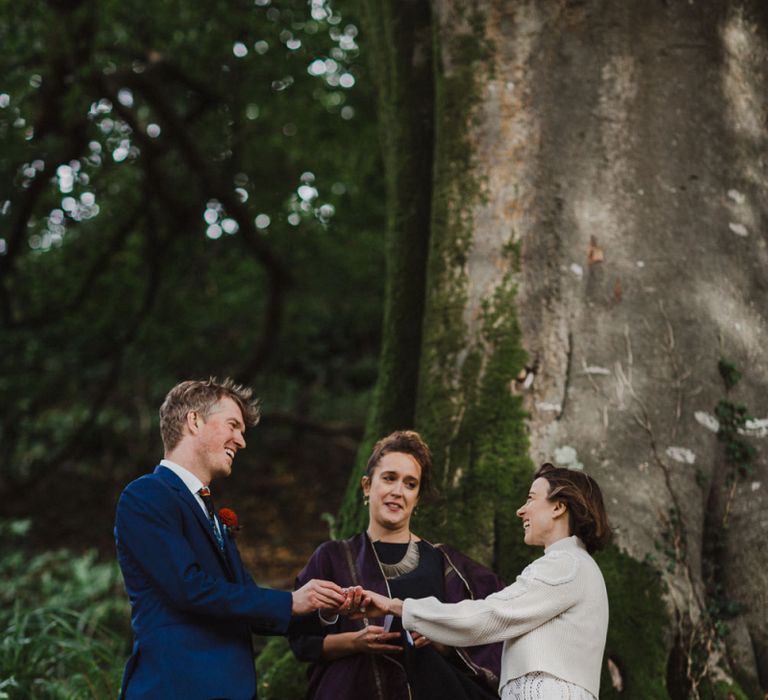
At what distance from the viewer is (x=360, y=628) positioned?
348cm

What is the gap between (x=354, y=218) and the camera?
13.8m

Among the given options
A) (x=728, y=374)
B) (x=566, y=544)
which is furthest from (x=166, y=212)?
(x=566, y=544)

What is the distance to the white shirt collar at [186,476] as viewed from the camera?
3.17m

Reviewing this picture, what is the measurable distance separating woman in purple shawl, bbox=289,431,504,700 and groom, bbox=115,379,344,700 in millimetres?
279

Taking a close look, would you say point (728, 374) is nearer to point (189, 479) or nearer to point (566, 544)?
point (566, 544)

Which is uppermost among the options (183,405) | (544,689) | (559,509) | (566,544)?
(183,405)

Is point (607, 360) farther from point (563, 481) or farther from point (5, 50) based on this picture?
point (5, 50)

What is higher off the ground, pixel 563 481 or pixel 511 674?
pixel 563 481

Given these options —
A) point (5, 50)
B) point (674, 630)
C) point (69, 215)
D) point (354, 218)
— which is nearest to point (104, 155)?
point (69, 215)

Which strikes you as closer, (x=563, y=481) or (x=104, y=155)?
(x=563, y=481)

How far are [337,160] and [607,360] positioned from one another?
778 centimetres

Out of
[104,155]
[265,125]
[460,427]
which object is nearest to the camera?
[460,427]

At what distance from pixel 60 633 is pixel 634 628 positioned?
3.42 meters

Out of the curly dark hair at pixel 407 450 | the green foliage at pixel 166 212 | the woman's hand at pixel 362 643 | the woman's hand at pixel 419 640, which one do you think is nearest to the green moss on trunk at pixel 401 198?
the curly dark hair at pixel 407 450
